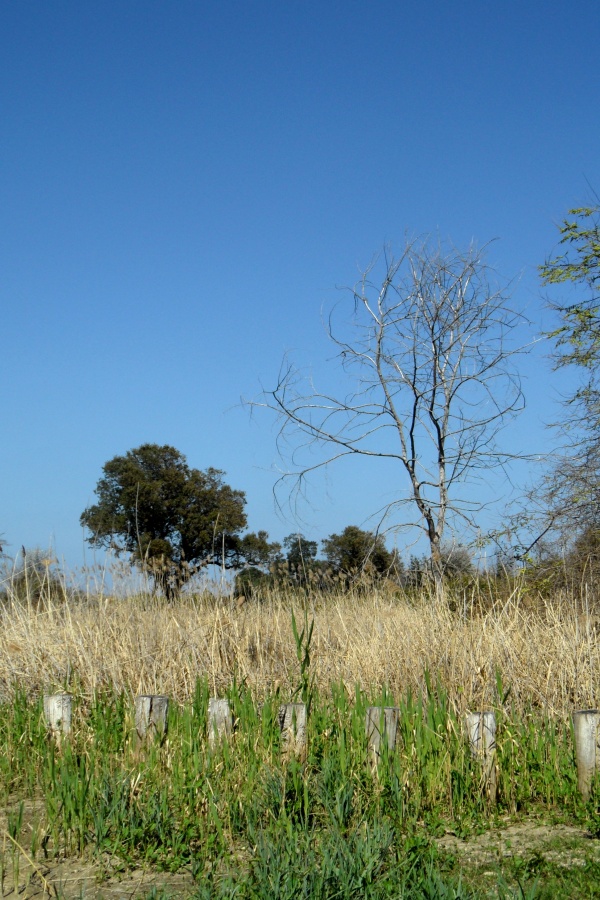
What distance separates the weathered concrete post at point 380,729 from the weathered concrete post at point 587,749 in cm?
99

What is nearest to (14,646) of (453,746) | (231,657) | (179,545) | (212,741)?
(231,657)

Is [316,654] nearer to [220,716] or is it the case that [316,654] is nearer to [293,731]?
[220,716]

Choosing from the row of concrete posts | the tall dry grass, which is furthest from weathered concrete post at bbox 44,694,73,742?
the row of concrete posts

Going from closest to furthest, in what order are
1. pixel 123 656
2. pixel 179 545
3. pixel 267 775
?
1. pixel 267 775
2. pixel 123 656
3. pixel 179 545

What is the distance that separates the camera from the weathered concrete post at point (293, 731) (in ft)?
14.9

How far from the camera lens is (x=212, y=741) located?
4.79 metres

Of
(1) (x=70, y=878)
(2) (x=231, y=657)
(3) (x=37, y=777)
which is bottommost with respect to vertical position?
(1) (x=70, y=878)

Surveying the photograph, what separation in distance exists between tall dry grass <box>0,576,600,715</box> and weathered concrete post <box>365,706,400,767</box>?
31.8 inches

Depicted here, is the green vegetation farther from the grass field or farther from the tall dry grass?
the tall dry grass

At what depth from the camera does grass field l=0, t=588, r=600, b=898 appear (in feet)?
11.5

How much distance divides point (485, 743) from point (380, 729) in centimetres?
57

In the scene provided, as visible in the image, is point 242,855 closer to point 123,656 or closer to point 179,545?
point 123,656

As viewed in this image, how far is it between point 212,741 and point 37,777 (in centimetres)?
101

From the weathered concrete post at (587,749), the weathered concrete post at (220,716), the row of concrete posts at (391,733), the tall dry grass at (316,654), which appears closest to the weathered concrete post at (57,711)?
the tall dry grass at (316,654)
